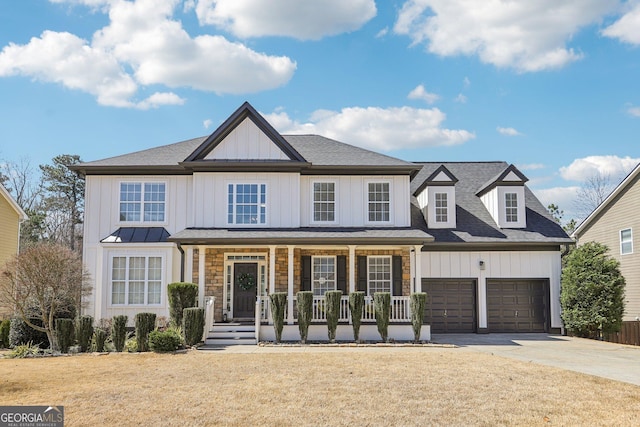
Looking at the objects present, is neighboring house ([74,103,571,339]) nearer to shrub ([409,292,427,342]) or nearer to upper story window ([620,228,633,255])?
shrub ([409,292,427,342])

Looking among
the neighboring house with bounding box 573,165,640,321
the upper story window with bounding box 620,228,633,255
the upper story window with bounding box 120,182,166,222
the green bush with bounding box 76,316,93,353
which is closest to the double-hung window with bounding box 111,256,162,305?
the upper story window with bounding box 120,182,166,222

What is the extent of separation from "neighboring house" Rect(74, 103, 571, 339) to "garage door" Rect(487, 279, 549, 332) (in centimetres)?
4

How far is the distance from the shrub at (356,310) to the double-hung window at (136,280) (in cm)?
673

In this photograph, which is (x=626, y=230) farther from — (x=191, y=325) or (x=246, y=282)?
(x=191, y=325)

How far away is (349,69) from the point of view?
18359mm

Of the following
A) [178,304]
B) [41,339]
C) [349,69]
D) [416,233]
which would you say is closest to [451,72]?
[349,69]

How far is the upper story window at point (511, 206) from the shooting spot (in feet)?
71.2

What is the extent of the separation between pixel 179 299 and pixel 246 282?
9.72ft

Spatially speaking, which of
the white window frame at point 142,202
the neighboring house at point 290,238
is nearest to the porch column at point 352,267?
the neighboring house at point 290,238

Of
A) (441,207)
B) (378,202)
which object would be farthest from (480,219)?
(378,202)

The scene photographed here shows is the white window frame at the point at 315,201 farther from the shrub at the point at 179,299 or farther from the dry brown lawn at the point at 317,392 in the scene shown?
the dry brown lawn at the point at 317,392

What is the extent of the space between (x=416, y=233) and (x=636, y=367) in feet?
25.9

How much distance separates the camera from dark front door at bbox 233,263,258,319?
19453mm

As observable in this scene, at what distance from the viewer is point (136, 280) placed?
62.5 feet
